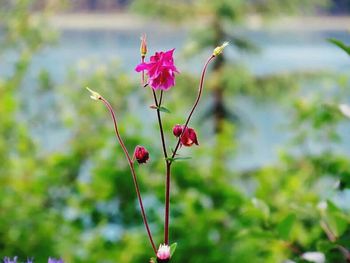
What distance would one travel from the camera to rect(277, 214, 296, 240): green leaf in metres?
0.85

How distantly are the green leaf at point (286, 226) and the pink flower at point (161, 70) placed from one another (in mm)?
416

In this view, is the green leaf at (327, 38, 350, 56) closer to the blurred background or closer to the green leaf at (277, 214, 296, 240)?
the blurred background

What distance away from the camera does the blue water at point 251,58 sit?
693 cm

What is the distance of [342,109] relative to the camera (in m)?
0.89

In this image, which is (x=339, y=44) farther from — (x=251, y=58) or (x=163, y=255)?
(x=251, y=58)

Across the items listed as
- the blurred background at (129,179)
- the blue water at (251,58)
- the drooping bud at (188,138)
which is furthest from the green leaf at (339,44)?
the blue water at (251,58)

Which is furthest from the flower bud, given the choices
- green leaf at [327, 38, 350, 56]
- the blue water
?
the blue water

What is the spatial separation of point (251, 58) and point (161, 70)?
22.8 feet

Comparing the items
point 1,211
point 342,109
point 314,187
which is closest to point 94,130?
point 314,187

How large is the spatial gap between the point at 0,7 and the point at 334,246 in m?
3.65

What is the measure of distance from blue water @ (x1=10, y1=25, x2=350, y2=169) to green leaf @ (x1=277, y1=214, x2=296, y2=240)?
2.95 m

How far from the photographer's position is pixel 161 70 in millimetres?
487

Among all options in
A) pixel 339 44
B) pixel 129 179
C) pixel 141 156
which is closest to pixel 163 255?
pixel 141 156

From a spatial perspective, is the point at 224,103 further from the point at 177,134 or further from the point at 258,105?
the point at 177,134
